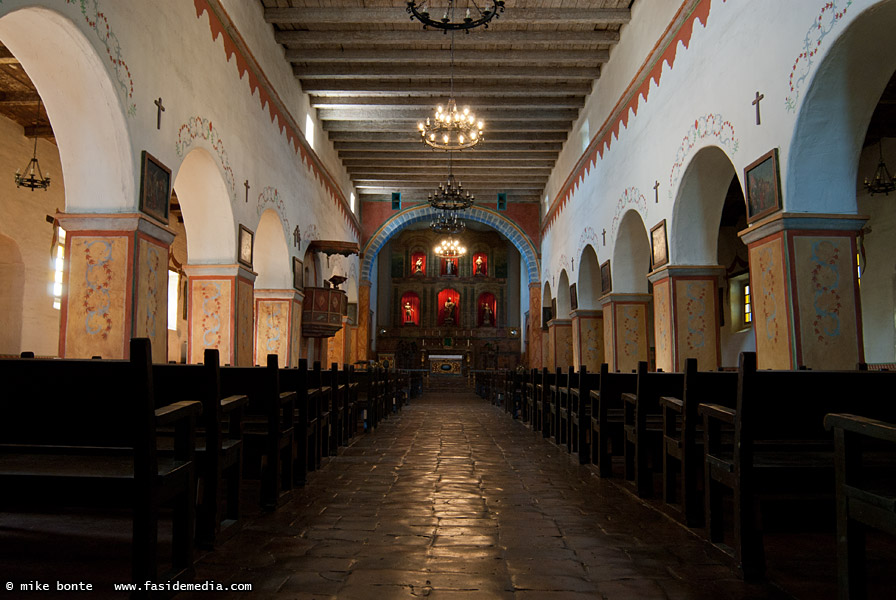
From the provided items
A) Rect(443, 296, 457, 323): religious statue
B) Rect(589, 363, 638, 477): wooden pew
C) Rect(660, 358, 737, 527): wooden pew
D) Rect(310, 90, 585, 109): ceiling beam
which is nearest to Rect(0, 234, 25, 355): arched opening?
Rect(310, 90, 585, 109): ceiling beam

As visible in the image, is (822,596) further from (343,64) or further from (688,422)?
(343,64)

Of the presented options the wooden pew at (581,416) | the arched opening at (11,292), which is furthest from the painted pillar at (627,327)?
the arched opening at (11,292)

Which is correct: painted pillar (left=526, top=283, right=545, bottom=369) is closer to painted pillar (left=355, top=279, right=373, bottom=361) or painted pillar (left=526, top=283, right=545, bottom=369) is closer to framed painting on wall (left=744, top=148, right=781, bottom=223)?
painted pillar (left=355, top=279, right=373, bottom=361)

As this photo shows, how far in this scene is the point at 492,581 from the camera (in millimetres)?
2635

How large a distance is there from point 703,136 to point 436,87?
25.0 ft

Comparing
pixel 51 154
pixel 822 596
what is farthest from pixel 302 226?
pixel 822 596

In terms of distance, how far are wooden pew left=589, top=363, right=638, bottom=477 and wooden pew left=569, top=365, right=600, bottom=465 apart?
0.81 ft

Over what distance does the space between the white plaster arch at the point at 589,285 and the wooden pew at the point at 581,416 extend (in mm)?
9229

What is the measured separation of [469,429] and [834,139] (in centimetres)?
565

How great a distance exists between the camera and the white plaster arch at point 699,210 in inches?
340

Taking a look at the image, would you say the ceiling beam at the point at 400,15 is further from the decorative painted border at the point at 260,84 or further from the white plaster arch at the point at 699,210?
Result: the white plaster arch at the point at 699,210

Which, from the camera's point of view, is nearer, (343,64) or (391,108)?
(343,64)

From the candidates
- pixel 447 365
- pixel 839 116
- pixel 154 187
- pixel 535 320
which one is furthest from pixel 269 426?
pixel 447 365

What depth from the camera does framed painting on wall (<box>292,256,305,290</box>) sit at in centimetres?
1339
